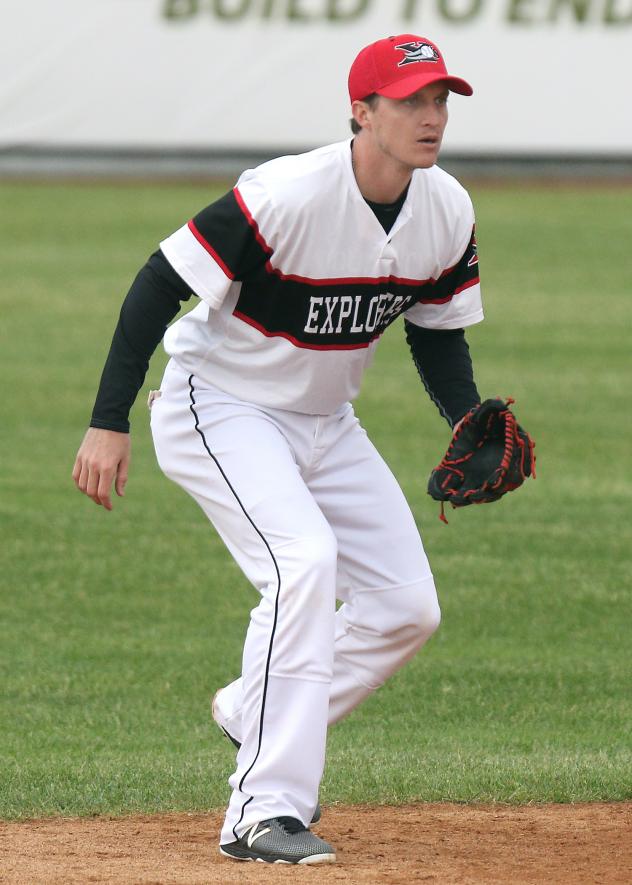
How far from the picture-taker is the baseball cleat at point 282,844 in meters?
4.15

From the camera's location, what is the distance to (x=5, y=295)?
1714 cm

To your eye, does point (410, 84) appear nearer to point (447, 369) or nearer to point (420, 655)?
point (447, 369)

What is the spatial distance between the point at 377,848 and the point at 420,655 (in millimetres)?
2515

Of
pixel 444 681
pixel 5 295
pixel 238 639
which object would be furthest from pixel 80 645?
pixel 5 295

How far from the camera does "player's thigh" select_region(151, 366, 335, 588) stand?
14.0ft

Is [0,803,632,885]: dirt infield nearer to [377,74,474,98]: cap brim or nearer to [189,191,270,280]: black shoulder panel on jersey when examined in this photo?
[189,191,270,280]: black shoulder panel on jersey

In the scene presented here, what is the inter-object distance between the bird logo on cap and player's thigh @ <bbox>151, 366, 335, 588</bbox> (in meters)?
1.01

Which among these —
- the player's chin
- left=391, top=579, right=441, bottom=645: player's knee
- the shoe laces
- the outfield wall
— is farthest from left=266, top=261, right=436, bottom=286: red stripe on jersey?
the outfield wall

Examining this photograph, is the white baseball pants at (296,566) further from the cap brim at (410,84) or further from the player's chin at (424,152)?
the cap brim at (410,84)

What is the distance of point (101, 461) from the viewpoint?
4359 mm

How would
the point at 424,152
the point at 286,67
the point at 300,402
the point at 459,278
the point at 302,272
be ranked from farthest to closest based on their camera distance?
the point at 286,67 < the point at 459,278 < the point at 300,402 < the point at 302,272 < the point at 424,152

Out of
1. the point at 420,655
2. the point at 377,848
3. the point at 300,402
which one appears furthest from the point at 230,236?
the point at 420,655

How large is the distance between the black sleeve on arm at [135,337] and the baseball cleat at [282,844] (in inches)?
43.1

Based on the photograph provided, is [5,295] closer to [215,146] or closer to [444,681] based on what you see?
[215,146]
